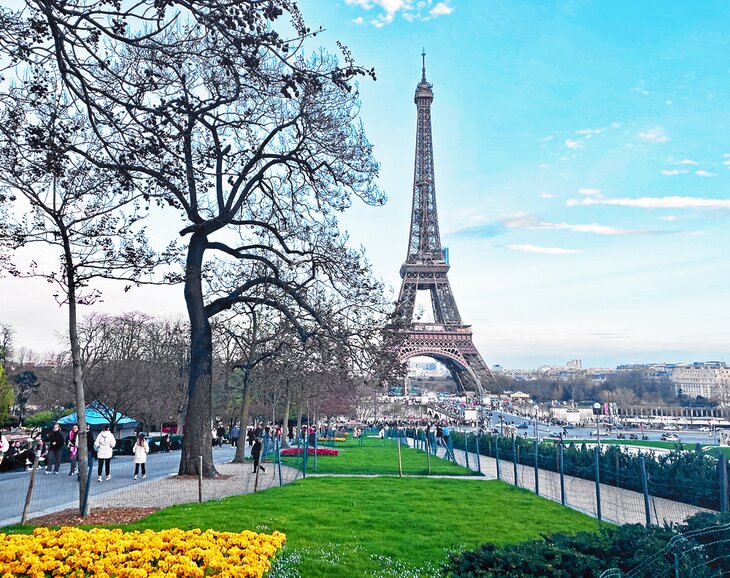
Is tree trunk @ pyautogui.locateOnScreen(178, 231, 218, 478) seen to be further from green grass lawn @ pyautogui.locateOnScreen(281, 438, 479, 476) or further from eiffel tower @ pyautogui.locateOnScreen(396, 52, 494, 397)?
eiffel tower @ pyautogui.locateOnScreen(396, 52, 494, 397)

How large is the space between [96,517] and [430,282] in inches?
3138

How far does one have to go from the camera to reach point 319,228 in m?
17.4

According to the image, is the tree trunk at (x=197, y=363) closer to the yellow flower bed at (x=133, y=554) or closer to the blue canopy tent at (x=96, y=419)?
the yellow flower bed at (x=133, y=554)

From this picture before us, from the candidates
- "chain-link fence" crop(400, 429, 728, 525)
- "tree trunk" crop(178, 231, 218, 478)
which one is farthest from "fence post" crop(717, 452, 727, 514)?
"tree trunk" crop(178, 231, 218, 478)

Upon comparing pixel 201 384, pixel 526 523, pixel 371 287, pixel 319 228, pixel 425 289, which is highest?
pixel 425 289

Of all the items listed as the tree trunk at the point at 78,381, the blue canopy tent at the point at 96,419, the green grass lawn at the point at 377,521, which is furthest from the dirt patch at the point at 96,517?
the blue canopy tent at the point at 96,419

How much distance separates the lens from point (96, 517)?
38.4ft

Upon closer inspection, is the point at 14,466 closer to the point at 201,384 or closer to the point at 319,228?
the point at 201,384

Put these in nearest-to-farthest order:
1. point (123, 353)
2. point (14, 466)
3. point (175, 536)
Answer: point (175, 536) < point (14, 466) < point (123, 353)

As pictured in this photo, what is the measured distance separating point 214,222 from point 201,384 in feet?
15.1

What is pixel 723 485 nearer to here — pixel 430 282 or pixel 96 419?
pixel 96 419

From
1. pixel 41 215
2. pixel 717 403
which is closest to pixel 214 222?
pixel 41 215

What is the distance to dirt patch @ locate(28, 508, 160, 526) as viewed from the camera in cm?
1112

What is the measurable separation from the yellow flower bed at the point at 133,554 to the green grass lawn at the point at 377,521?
553 millimetres
